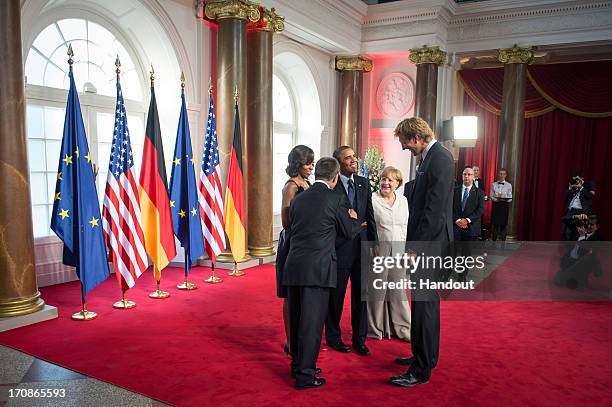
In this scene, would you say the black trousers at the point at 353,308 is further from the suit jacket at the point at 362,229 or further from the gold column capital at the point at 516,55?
the gold column capital at the point at 516,55

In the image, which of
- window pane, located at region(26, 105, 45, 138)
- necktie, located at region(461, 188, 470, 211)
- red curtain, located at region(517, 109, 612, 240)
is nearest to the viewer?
window pane, located at region(26, 105, 45, 138)

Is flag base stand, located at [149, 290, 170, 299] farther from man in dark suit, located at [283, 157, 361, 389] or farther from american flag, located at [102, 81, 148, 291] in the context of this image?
man in dark suit, located at [283, 157, 361, 389]

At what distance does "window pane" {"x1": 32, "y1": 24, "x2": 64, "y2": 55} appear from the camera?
17.8 feet

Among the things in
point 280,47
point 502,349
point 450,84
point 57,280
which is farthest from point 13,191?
point 450,84

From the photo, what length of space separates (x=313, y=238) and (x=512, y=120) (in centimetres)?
774

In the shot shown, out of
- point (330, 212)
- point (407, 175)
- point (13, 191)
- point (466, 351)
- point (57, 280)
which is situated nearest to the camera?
point (330, 212)

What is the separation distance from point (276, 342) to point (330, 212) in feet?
4.79

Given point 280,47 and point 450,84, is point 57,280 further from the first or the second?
point 450,84

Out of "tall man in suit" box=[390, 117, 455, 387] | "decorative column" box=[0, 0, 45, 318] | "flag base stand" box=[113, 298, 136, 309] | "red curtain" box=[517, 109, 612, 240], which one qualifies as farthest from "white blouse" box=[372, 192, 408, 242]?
"red curtain" box=[517, 109, 612, 240]

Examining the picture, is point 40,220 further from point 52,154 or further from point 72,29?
point 72,29

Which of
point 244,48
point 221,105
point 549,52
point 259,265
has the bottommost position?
point 259,265

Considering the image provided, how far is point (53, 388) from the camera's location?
299 cm

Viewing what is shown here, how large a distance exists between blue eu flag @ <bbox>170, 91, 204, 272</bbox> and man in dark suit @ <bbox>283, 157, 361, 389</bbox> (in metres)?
2.70

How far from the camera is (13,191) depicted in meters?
3.98
